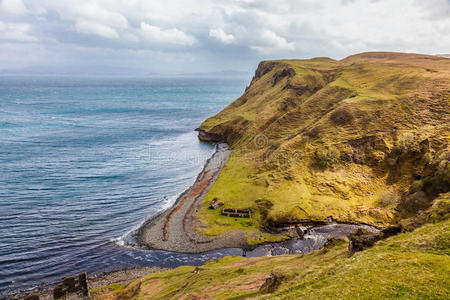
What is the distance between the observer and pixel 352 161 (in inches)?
3187

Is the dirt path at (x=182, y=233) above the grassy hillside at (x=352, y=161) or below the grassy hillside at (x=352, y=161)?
below

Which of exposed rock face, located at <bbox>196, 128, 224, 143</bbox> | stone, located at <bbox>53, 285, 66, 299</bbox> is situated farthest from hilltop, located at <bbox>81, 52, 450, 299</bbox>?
exposed rock face, located at <bbox>196, 128, 224, 143</bbox>

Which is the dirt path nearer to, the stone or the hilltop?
the hilltop

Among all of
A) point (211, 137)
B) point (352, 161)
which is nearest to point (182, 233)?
point (352, 161)

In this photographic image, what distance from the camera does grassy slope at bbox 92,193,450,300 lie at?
21.2 metres

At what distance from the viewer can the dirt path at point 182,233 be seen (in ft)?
195

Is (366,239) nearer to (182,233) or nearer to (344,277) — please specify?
(344,277)

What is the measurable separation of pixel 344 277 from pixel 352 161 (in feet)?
208

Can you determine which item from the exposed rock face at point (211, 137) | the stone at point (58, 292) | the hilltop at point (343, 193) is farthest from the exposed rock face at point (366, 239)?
the exposed rock face at point (211, 137)

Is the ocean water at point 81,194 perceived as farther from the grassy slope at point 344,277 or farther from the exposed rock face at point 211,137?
the grassy slope at point 344,277

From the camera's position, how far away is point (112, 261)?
5450 centimetres

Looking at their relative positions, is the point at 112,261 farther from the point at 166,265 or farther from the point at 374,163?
the point at 374,163

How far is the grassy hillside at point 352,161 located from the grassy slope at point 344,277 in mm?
22276

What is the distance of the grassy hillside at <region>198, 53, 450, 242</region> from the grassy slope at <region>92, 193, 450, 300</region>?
22276 millimetres
